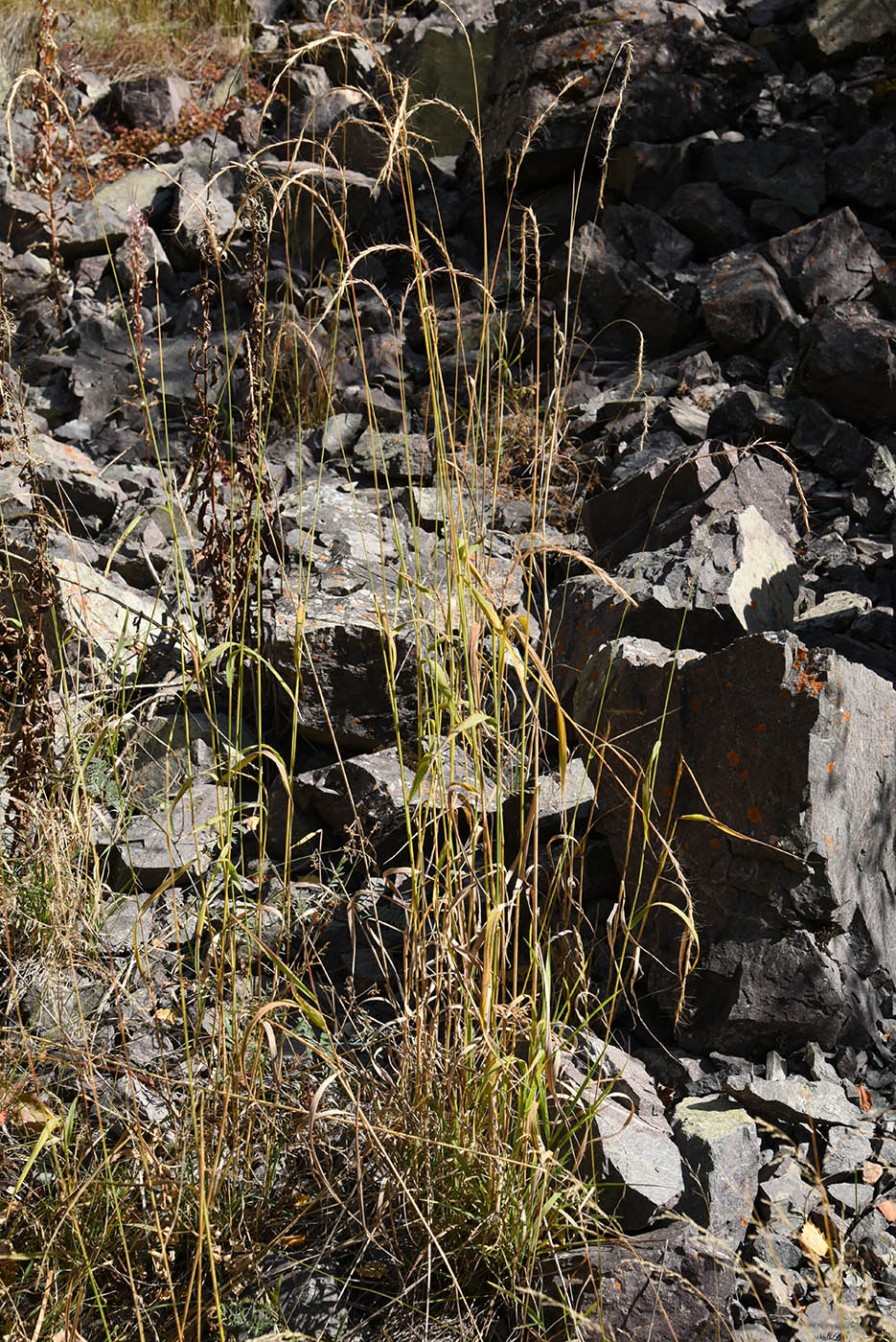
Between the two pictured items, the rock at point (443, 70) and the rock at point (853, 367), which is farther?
the rock at point (443, 70)

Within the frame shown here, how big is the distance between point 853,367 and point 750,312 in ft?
2.88

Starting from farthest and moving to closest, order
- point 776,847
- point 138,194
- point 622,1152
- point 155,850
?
point 138,194 → point 155,850 → point 776,847 → point 622,1152

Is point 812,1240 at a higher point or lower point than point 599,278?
lower

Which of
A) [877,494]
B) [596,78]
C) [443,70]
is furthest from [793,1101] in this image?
[443,70]

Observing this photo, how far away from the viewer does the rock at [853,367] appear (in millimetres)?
4531

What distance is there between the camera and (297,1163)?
203 cm

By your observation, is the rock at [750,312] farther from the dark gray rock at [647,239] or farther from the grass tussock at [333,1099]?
the grass tussock at [333,1099]

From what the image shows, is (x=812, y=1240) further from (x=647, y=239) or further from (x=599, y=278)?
(x=647, y=239)

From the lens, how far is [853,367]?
4.58m

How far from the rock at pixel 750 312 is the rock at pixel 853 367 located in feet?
1.64

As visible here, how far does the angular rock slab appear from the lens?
8.04ft

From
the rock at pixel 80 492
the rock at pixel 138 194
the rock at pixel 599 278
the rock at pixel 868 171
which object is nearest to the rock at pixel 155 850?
the rock at pixel 80 492

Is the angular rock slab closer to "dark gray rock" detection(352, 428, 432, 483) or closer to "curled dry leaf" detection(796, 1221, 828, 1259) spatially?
"curled dry leaf" detection(796, 1221, 828, 1259)

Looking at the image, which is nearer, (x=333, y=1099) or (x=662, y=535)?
(x=333, y=1099)
